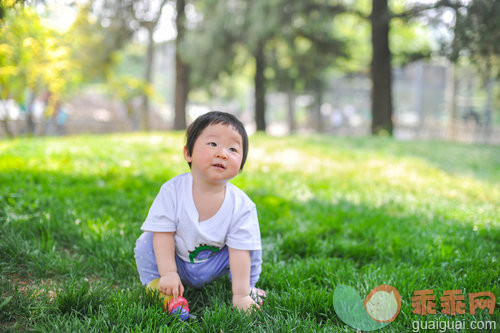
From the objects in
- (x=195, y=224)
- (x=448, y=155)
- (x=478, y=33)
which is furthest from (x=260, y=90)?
(x=195, y=224)

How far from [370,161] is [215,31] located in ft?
32.2

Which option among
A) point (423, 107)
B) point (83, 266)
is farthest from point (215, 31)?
point (423, 107)

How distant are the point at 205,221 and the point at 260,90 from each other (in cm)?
1552

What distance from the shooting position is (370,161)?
701cm

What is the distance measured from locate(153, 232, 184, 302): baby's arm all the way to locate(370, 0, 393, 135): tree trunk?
11.8m

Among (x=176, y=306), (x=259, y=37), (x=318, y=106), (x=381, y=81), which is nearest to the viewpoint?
(x=176, y=306)

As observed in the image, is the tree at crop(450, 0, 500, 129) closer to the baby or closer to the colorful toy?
the baby

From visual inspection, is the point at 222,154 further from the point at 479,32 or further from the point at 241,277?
the point at 479,32

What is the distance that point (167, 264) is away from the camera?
1.98m

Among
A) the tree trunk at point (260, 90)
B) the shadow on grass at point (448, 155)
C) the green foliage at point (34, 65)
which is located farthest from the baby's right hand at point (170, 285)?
the tree trunk at point (260, 90)

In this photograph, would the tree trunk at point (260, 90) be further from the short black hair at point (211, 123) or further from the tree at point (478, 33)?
the short black hair at point (211, 123)

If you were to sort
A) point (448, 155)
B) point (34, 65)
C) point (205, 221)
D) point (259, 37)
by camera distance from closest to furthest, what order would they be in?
point (205, 221) → point (448, 155) → point (34, 65) → point (259, 37)

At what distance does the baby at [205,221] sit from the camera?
197 cm

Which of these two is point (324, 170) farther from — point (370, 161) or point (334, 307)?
point (334, 307)
